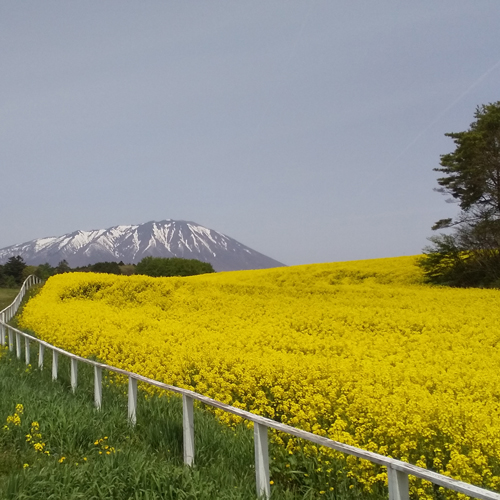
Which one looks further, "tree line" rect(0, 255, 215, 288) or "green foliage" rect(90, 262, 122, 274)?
"green foliage" rect(90, 262, 122, 274)

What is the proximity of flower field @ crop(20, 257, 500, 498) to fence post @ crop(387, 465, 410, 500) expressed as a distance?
4.29 ft

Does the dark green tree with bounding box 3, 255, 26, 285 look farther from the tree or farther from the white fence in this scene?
the white fence

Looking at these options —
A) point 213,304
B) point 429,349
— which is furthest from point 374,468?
Result: point 213,304

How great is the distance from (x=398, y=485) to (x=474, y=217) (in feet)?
108

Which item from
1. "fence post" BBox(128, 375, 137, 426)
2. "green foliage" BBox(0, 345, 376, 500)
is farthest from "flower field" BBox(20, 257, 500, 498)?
"fence post" BBox(128, 375, 137, 426)

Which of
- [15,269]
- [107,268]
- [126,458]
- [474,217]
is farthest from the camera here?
[107,268]

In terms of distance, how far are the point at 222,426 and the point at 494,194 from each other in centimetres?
3144

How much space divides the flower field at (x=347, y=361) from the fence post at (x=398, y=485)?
1.31m

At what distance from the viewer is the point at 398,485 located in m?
3.29

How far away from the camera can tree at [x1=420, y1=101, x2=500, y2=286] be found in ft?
101

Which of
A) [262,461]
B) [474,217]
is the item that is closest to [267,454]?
[262,461]

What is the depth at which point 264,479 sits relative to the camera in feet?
14.7

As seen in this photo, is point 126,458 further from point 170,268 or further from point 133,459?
point 170,268

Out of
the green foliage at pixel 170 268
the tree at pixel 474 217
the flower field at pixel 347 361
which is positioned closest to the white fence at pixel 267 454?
the flower field at pixel 347 361
